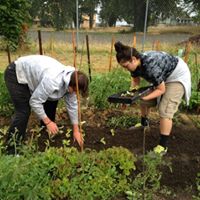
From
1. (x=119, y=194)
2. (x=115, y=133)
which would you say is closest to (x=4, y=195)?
(x=119, y=194)

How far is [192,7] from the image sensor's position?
29297mm

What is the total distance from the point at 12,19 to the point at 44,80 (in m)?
8.65

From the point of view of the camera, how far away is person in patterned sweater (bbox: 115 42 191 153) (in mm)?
3389

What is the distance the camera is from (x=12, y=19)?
1126cm

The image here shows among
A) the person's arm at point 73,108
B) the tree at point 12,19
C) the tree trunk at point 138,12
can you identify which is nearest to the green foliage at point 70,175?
the person's arm at point 73,108

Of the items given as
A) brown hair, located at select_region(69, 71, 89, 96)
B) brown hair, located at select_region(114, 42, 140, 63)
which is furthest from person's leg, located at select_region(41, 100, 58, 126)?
brown hair, located at select_region(114, 42, 140, 63)

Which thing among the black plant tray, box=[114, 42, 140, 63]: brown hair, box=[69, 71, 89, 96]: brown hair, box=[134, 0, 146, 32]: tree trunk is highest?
box=[114, 42, 140, 63]: brown hair

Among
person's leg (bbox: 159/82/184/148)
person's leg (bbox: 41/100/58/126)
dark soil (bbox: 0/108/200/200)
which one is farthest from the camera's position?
person's leg (bbox: 41/100/58/126)

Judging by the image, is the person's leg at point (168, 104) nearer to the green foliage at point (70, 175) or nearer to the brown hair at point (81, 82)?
the green foliage at point (70, 175)

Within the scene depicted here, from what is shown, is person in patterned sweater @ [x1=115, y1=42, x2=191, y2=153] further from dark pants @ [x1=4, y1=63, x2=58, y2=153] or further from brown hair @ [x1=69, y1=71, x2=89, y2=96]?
dark pants @ [x1=4, y1=63, x2=58, y2=153]

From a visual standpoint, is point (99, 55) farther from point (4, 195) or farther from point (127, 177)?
point (4, 195)

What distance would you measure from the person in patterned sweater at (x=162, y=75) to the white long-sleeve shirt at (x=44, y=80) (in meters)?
0.52

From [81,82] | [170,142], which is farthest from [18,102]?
[170,142]

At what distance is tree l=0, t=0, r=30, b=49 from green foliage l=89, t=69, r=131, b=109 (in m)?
6.65
